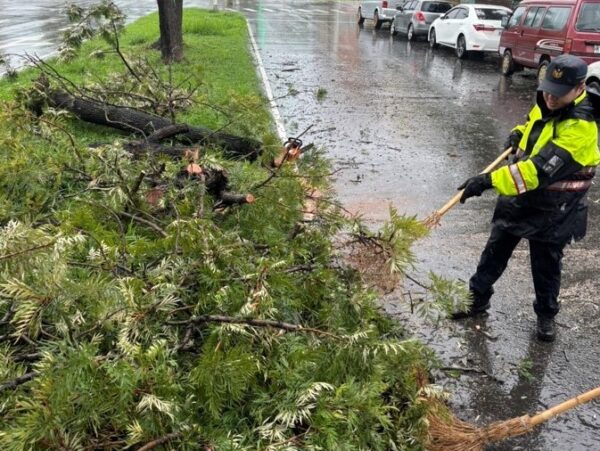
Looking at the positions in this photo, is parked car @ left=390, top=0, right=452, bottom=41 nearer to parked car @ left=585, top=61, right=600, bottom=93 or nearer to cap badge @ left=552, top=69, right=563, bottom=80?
parked car @ left=585, top=61, right=600, bottom=93

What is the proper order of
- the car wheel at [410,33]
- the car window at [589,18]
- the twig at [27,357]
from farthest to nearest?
the car wheel at [410,33]
the car window at [589,18]
the twig at [27,357]

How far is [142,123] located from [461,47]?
1421 centimetres

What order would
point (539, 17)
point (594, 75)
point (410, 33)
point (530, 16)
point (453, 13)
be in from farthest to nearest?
1. point (410, 33)
2. point (453, 13)
3. point (530, 16)
4. point (539, 17)
5. point (594, 75)

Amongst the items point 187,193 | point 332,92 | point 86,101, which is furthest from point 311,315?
point 332,92

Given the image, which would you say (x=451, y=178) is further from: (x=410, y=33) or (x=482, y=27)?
(x=410, y=33)

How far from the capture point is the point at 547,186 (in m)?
4.02

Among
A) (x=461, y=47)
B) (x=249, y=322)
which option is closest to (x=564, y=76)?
(x=249, y=322)

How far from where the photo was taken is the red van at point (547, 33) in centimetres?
1208

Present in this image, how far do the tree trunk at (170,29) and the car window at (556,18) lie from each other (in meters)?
8.06

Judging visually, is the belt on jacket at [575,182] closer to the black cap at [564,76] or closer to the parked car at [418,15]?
the black cap at [564,76]

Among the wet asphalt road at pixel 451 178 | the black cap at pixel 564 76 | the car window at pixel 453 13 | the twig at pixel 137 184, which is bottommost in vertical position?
the wet asphalt road at pixel 451 178

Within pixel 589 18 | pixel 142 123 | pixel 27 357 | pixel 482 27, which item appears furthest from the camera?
pixel 482 27

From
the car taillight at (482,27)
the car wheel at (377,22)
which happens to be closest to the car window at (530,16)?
the car taillight at (482,27)

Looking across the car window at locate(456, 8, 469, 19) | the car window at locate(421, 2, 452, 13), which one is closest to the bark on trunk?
the car window at locate(456, 8, 469, 19)
